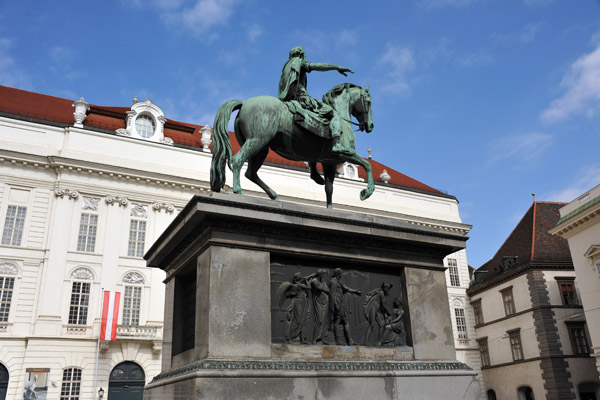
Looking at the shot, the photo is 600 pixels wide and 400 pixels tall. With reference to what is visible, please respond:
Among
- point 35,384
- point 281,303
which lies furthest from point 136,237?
point 281,303

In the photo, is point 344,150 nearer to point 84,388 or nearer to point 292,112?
point 292,112

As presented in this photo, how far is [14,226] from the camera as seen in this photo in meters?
26.8

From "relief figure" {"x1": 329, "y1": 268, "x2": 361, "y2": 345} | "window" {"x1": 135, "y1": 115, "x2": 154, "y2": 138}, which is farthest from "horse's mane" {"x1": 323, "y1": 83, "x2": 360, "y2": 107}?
"window" {"x1": 135, "y1": 115, "x2": 154, "y2": 138}

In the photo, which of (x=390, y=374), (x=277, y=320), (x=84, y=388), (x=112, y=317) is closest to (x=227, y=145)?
(x=277, y=320)

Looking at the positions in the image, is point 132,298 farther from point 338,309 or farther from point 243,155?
point 338,309

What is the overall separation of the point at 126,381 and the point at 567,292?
88.0 ft

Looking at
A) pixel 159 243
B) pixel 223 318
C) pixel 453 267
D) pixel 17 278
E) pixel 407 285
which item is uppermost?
pixel 453 267

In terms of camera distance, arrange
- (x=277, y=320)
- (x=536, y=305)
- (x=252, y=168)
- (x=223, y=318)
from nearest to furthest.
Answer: (x=223, y=318) → (x=277, y=320) → (x=252, y=168) → (x=536, y=305)

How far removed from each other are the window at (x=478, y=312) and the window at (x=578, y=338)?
7170 millimetres

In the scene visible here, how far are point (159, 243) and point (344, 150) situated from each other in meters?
2.98

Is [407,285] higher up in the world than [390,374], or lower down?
higher up

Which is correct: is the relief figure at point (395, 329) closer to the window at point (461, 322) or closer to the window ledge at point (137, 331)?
the window ledge at point (137, 331)

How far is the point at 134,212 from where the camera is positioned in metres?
29.2

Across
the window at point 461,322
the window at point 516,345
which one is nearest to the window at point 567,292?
the window at point 516,345
